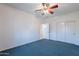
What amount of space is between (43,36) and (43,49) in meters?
0.27

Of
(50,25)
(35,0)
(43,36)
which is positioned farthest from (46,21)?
(35,0)

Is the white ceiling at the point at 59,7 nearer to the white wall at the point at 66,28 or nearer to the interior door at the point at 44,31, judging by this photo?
the white wall at the point at 66,28

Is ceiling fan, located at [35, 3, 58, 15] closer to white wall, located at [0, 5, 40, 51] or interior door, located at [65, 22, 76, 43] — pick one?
white wall, located at [0, 5, 40, 51]

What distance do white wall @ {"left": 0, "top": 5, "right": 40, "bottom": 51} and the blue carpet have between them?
10 centimetres

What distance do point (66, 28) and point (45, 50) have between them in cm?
59

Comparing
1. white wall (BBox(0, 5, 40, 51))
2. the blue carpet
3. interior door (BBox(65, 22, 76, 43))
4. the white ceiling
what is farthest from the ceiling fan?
the blue carpet

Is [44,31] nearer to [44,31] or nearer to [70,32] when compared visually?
[44,31]

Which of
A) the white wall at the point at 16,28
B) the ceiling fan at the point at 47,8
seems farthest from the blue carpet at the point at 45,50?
the ceiling fan at the point at 47,8

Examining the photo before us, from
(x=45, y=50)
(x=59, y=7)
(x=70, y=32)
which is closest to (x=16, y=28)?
(x=45, y=50)

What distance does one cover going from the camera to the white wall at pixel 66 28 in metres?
1.85

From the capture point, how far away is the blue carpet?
1.85 m

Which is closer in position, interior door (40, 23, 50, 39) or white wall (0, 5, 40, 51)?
white wall (0, 5, 40, 51)

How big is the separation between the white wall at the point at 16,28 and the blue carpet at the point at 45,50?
99mm

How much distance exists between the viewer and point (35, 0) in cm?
190
